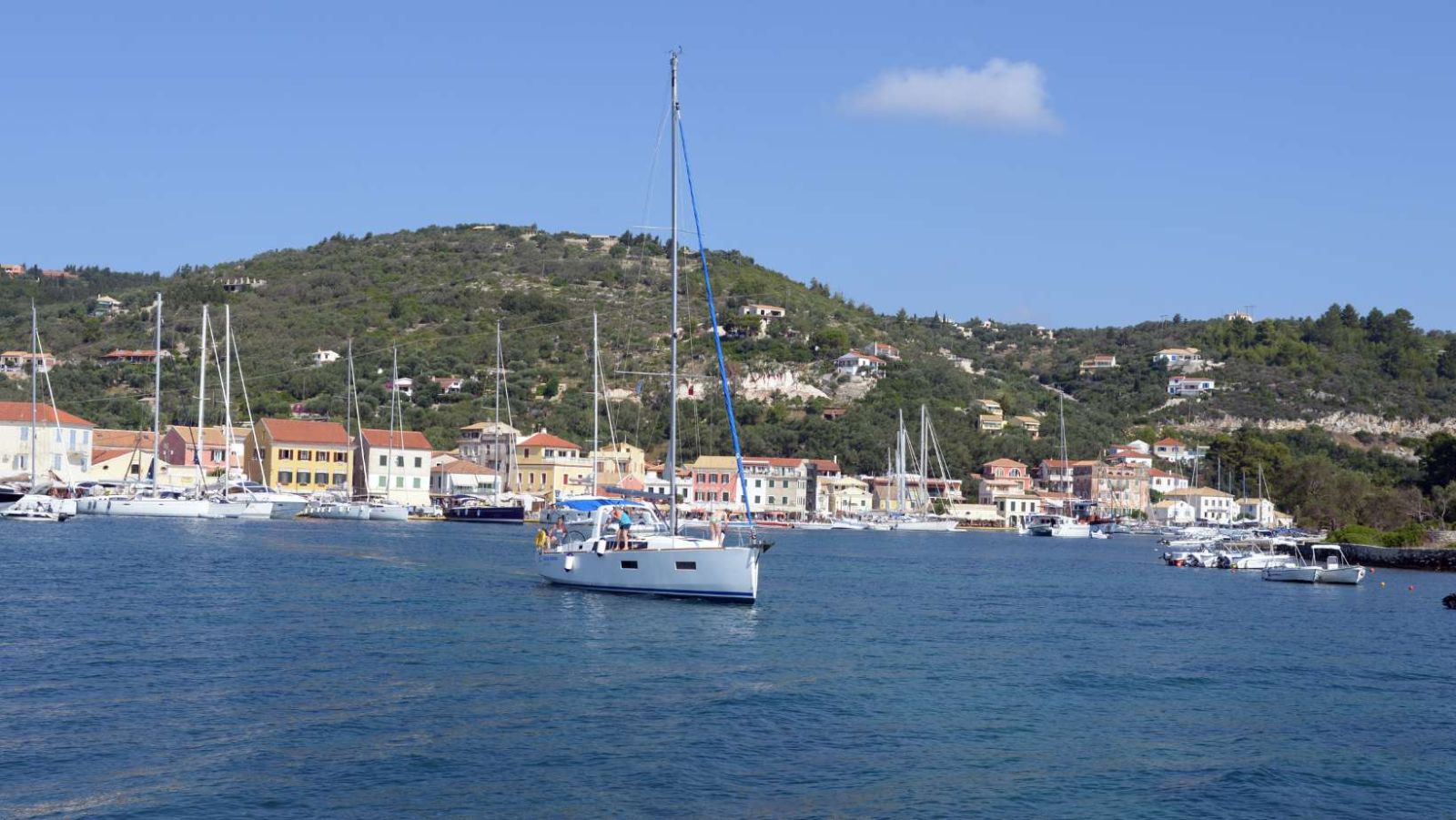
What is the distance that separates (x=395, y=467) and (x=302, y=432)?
6693 millimetres

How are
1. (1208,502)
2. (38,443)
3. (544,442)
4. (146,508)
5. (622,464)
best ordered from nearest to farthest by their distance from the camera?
(146,508) < (38,443) < (622,464) < (544,442) < (1208,502)

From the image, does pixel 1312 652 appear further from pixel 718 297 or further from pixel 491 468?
pixel 718 297

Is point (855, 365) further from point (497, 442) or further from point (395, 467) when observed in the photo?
point (395, 467)

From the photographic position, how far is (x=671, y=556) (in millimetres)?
33344

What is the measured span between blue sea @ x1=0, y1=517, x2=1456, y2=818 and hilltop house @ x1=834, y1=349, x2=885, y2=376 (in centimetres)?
10992

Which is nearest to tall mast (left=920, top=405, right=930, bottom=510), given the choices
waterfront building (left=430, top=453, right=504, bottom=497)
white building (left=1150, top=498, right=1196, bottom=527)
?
white building (left=1150, top=498, right=1196, bottom=527)

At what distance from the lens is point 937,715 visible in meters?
21.5

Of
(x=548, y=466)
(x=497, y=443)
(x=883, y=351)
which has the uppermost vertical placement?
(x=883, y=351)

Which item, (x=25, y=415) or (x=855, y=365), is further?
(x=855, y=365)

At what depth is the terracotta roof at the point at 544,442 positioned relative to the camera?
351 feet

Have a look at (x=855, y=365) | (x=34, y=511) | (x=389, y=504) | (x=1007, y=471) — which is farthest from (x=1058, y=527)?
(x=34, y=511)

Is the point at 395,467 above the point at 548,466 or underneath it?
underneath

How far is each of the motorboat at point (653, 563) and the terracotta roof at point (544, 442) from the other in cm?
6902

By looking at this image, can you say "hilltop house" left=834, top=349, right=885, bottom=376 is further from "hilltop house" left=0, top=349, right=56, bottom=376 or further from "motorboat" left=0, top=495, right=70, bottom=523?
"motorboat" left=0, top=495, right=70, bottom=523
